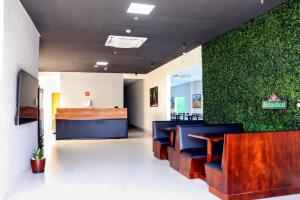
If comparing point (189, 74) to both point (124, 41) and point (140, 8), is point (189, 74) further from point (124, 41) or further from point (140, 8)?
point (140, 8)

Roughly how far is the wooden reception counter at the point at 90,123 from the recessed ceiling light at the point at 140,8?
5.72m

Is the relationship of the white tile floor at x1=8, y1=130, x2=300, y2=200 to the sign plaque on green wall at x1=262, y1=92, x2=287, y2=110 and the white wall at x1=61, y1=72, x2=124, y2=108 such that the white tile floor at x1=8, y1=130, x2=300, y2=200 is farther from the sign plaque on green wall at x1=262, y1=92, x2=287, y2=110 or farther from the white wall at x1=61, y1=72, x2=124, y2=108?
the white wall at x1=61, y1=72, x2=124, y2=108

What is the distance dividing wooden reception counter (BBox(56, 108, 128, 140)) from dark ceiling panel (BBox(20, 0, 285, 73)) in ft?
7.73

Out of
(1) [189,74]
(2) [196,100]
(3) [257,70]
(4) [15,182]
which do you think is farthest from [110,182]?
(2) [196,100]

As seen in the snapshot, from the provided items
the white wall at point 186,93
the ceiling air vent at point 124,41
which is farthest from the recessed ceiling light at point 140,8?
the white wall at point 186,93

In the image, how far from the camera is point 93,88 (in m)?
12.5

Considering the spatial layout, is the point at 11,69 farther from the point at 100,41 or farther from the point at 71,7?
the point at 100,41

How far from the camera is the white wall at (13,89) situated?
11.6ft

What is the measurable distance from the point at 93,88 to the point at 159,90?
11.2 feet

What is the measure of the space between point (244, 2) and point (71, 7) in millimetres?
2941

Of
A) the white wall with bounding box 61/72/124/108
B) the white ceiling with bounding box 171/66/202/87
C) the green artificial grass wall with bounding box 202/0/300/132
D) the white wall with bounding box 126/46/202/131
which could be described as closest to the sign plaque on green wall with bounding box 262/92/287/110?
the green artificial grass wall with bounding box 202/0/300/132

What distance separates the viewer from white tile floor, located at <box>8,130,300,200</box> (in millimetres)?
3586

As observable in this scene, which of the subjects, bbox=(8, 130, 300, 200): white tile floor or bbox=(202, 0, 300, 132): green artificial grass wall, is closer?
bbox=(8, 130, 300, 200): white tile floor

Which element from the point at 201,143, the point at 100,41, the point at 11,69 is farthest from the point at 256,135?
the point at 100,41
